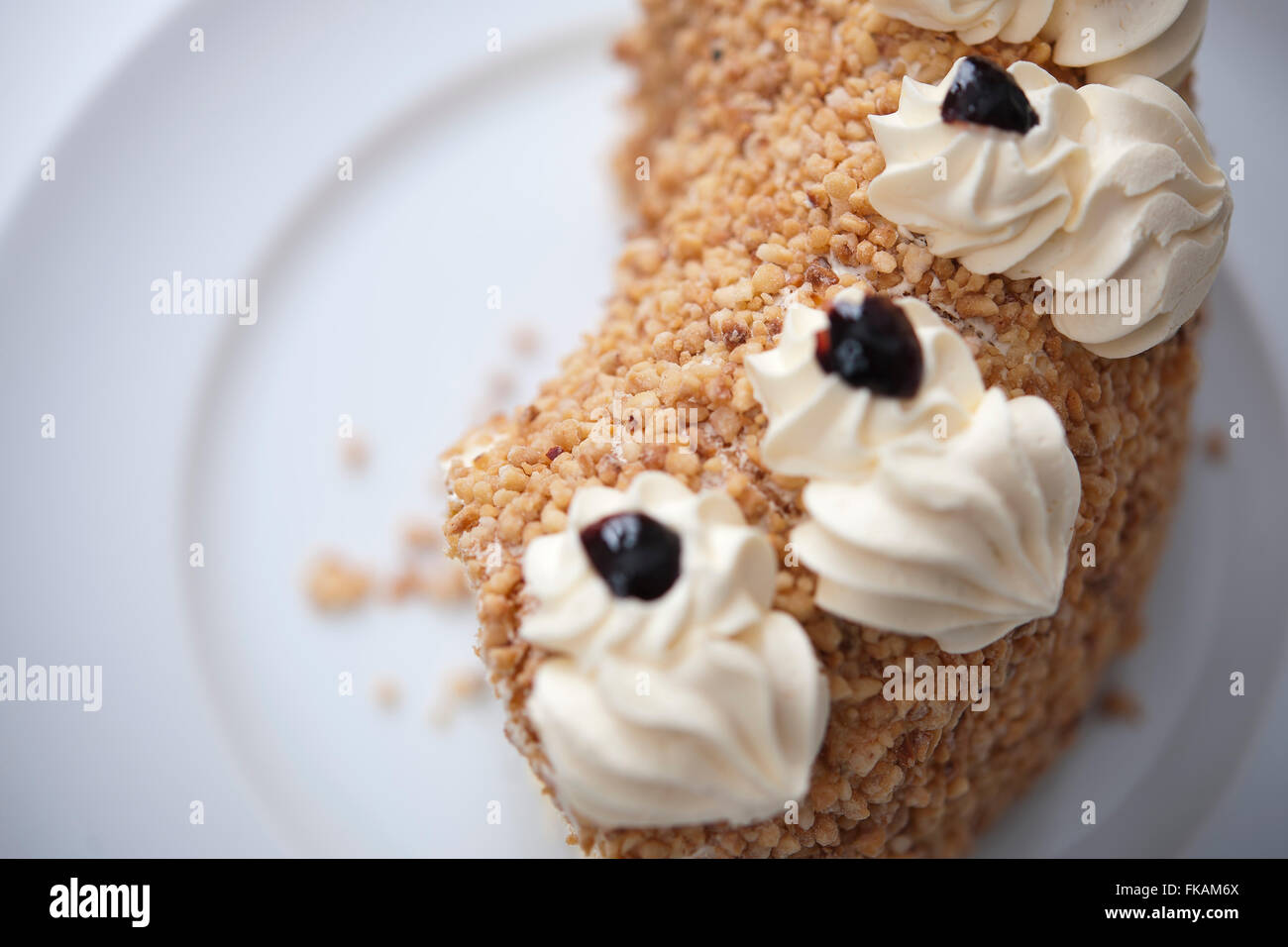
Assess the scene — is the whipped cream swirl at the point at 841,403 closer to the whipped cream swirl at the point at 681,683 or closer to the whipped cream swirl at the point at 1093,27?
the whipped cream swirl at the point at 681,683

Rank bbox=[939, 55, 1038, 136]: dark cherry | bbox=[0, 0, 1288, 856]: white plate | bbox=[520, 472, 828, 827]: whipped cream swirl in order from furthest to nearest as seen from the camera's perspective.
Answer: bbox=[0, 0, 1288, 856]: white plate < bbox=[939, 55, 1038, 136]: dark cherry < bbox=[520, 472, 828, 827]: whipped cream swirl

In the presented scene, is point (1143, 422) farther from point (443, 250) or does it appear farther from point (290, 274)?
point (290, 274)

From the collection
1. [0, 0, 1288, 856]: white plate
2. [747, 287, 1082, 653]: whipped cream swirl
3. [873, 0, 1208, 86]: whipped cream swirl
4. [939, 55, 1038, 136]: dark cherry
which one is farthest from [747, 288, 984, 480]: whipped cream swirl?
[0, 0, 1288, 856]: white plate

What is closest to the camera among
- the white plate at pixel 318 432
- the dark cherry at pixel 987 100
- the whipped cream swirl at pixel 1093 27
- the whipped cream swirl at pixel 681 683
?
the whipped cream swirl at pixel 681 683

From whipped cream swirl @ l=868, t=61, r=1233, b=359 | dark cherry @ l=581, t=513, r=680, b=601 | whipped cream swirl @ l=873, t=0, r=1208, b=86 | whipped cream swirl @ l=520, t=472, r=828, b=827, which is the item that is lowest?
whipped cream swirl @ l=520, t=472, r=828, b=827

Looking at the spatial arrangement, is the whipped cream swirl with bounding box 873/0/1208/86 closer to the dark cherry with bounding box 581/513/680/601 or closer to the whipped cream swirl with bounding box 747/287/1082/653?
the whipped cream swirl with bounding box 747/287/1082/653

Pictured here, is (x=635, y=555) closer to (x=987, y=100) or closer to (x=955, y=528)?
(x=955, y=528)

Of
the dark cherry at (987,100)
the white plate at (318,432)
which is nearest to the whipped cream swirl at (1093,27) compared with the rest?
the dark cherry at (987,100)
